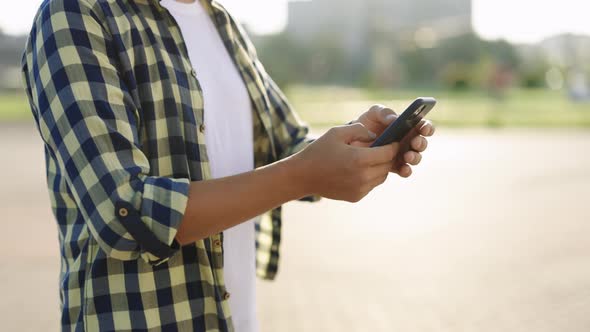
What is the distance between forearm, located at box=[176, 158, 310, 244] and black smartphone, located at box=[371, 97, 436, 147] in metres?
0.18

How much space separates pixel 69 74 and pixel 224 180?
33 cm

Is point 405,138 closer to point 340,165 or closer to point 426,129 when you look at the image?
point 426,129

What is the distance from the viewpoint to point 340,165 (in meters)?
1.18

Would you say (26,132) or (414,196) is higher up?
(414,196)

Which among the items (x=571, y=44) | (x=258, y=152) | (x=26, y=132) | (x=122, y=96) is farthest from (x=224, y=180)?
(x=571, y=44)

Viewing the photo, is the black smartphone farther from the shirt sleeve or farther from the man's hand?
the shirt sleeve

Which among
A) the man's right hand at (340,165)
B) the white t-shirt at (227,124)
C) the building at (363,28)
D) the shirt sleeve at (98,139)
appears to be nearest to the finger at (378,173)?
the man's right hand at (340,165)

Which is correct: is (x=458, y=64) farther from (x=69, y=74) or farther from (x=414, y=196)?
(x=69, y=74)

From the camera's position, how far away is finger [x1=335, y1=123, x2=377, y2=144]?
3.99ft

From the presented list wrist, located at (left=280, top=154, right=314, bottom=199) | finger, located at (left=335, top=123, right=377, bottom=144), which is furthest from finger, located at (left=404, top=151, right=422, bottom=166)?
wrist, located at (left=280, top=154, right=314, bottom=199)

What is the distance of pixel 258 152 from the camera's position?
5.95ft

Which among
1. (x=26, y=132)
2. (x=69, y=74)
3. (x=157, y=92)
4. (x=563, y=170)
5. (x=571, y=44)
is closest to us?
(x=69, y=74)

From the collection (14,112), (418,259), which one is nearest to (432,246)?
(418,259)

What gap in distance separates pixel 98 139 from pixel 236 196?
0.84 ft
